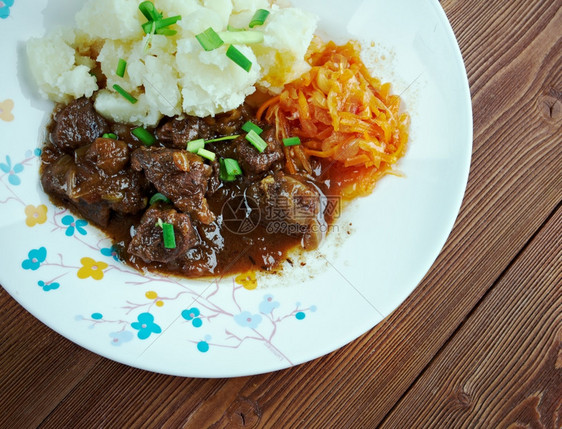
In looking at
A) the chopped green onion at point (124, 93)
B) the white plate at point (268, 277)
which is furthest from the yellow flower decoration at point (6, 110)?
the chopped green onion at point (124, 93)

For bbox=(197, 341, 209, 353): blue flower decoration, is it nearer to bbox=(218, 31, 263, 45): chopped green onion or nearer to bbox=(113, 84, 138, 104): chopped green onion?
bbox=(113, 84, 138, 104): chopped green onion

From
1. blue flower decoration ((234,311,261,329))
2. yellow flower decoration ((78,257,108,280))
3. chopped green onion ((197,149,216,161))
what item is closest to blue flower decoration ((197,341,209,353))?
blue flower decoration ((234,311,261,329))

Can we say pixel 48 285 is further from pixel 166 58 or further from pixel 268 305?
pixel 166 58

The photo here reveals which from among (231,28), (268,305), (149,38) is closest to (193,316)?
(268,305)

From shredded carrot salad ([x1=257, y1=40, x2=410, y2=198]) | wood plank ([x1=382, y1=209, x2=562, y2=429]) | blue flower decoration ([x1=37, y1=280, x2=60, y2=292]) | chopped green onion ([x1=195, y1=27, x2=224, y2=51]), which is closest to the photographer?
chopped green onion ([x1=195, y1=27, x2=224, y2=51])

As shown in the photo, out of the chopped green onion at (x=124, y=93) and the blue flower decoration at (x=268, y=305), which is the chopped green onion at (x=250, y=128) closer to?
the chopped green onion at (x=124, y=93)

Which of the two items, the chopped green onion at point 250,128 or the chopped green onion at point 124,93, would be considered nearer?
the chopped green onion at point 124,93
